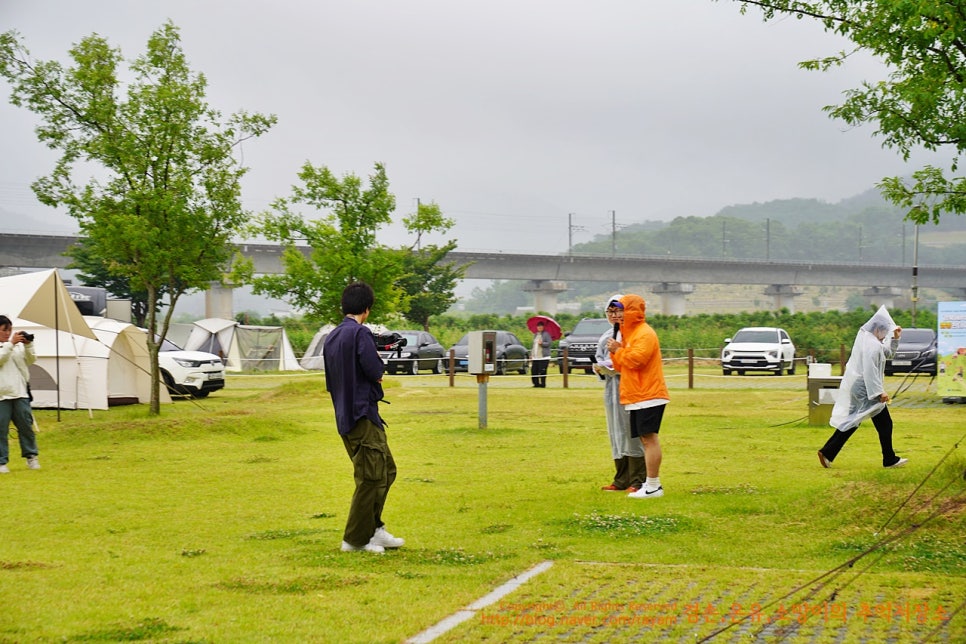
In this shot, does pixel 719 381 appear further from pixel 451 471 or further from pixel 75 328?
pixel 451 471

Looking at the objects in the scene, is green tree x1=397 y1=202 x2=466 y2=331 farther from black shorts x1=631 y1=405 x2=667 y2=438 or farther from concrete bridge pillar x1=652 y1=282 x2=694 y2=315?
black shorts x1=631 y1=405 x2=667 y2=438

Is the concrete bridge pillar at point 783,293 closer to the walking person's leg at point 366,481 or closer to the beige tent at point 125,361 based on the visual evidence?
the beige tent at point 125,361

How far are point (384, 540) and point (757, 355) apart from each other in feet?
100.0

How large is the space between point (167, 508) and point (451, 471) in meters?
3.53

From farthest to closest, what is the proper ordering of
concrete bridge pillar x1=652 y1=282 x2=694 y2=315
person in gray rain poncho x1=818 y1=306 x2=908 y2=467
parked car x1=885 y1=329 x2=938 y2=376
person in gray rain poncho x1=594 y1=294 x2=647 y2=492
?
concrete bridge pillar x1=652 y1=282 x2=694 y2=315 < parked car x1=885 y1=329 x2=938 y2=376 < person in gray rain poncho x1=818 y1=306 x2=908 y2=467 < person in gray rain poncho x1=594 y1=294 x2=647 y2=492

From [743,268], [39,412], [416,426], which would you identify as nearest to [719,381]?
[416,426]

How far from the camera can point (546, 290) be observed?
77.7m

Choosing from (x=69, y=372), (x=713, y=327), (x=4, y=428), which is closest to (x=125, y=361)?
(x=69, y=372)

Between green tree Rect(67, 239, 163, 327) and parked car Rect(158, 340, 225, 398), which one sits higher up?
green tree Rect(67, 239, 163, 327)

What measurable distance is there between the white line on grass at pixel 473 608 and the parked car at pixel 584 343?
99.8ft

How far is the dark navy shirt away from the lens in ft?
25.5

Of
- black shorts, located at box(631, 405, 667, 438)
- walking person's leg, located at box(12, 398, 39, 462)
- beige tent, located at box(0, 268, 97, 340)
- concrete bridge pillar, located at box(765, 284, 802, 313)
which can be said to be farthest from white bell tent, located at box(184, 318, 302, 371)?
concrete bridge pillar, located at box(765, 284, 802, 313)

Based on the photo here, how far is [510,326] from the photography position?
2640 inches

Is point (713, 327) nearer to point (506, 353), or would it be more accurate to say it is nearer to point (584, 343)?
point (584, 343)
